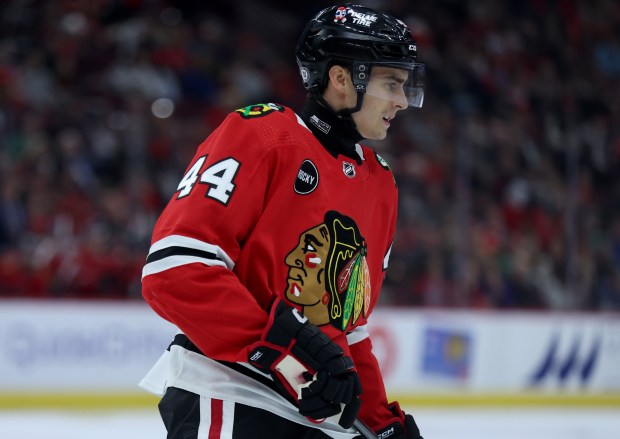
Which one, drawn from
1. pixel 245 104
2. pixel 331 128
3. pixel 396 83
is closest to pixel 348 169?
pixel 331 128

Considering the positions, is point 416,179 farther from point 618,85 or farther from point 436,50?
point 618,85

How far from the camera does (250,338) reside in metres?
1.73

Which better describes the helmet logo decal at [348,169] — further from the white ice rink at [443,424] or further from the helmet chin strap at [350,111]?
the white ice rink at [443,424]

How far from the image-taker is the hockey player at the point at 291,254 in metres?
1.72

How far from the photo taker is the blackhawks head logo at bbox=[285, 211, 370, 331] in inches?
74.3

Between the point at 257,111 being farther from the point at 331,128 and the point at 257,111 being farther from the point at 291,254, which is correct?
A: the point at 291,254

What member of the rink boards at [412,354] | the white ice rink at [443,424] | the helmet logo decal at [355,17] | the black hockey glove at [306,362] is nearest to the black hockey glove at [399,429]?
the black hockey glove at [306,362]

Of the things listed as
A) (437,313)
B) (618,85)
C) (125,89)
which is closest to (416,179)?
(437,313)

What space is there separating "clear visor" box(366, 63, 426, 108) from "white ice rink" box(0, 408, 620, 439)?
3.10 metres

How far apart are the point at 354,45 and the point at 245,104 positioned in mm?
5599

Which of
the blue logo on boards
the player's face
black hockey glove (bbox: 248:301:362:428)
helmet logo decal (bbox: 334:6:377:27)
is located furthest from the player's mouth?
the blue logo on boards

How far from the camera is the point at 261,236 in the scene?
1.84 m

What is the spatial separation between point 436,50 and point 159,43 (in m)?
2.63

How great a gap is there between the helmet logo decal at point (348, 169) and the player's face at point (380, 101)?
7 cm
